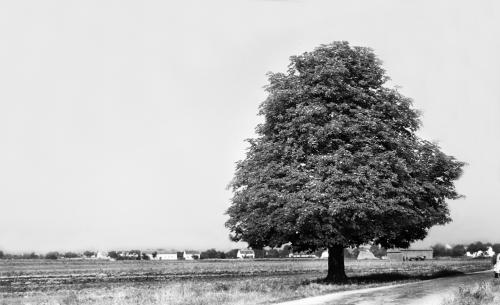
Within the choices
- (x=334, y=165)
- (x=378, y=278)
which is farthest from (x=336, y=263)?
(x=334, y=165)

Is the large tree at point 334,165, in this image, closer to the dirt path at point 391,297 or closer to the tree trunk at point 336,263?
the tree trunk at point 336,263

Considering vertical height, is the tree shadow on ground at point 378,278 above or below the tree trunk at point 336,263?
below

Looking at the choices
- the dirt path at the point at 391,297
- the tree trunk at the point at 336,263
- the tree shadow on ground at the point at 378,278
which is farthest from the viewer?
the tree trunk at the point at 336,263

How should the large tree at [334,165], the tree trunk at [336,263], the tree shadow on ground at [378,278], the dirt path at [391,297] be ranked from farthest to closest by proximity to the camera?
the tree trunk at [336,263], the tree shadow on ground at [378,278], the large tree at [334,165], the dirt path at [391,297]

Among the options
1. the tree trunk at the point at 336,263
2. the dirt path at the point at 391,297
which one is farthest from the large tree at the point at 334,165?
the dirt path at the point at 391,297

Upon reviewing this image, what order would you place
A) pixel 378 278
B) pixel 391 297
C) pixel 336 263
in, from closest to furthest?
pixel 391 297
pixel 336 263
pixel 378 278

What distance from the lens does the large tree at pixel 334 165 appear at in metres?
36.1

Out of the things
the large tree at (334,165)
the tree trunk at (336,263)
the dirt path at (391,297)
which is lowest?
the dirt path at (391,297)

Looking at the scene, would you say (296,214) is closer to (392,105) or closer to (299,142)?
(299,142)

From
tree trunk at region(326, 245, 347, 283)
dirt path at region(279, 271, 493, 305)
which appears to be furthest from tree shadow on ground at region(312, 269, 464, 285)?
dirt path at region(279, 271, 493, 305)

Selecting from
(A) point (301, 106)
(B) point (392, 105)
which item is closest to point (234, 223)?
(A) point (301, 106)

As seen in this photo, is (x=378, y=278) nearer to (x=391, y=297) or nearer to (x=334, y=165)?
(x=334, y=165)

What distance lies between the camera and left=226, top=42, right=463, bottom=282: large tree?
36.1 m

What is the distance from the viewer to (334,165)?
36719mm
